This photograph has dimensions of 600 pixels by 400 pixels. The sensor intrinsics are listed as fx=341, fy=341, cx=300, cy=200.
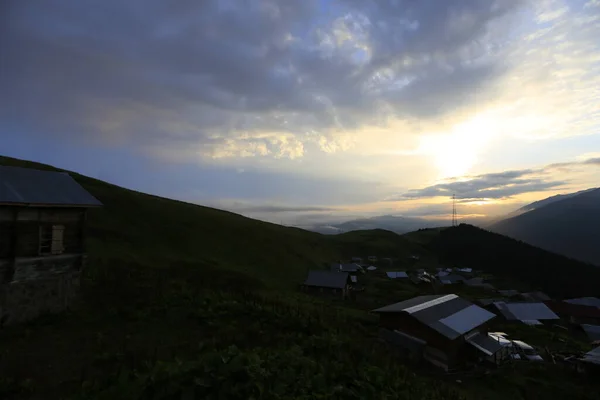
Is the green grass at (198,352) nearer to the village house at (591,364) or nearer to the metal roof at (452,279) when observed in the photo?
the village house at (591,364)

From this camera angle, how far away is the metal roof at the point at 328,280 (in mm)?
56781

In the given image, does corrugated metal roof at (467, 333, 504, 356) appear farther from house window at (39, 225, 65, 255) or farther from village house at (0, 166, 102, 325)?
house window at (39, 225, 65, 255)

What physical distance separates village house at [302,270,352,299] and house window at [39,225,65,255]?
4057 centimetres

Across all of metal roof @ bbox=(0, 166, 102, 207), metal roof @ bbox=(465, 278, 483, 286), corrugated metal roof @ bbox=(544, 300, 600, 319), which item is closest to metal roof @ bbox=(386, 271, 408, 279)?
metal roof @ bbox=(465, 278, 483, 286)

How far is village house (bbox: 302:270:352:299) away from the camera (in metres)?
56.3

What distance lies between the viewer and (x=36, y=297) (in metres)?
21.4

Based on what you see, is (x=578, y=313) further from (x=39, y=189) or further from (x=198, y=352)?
(x=39, y=189)

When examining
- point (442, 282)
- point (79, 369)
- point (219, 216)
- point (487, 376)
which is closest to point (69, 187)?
point (79, 369)

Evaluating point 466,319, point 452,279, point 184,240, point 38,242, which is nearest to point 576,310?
point 452,279

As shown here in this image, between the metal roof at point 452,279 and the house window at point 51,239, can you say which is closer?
the house window at point 51,239

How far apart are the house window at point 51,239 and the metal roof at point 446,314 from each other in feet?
85.8

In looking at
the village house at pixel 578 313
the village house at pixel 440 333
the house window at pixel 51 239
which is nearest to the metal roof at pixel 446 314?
the village house at pixel 440 333

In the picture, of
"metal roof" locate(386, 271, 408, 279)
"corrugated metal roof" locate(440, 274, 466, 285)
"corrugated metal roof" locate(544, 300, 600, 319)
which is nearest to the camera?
"corrugated metal roof" locate(544, 300, 600, 319)

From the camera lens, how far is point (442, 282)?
8319 centimetres
